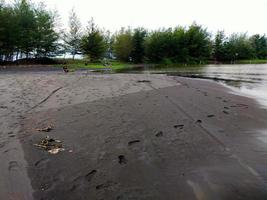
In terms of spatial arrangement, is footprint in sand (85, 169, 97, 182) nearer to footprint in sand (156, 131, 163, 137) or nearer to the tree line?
footprint in sand (156, 131, 163, 137)

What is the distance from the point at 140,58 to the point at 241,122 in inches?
2563

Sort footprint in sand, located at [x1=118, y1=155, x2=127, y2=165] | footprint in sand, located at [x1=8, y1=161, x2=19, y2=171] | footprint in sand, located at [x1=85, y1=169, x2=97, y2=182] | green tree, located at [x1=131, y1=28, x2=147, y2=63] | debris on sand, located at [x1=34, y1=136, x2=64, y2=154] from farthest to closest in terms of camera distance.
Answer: green tree, located at [x1=131, y1=28, x2=147, y2=63], debris on sand, located at [x1=34, y1=136, x2=64, y2=154], footprint in sand, located at [x1=118, y1=155, x2=127, y2=165], footprint in sand, located at [x1=8, y1=161, x2=19, y2=171], footprint in sand, located at [x1=85, y1=169, x2=97, y2=182]

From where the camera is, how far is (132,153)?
4637 mm

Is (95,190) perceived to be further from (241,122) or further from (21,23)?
(21,23)

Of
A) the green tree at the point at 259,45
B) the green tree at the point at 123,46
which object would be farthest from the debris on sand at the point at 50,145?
the green tree at the point at 259,45

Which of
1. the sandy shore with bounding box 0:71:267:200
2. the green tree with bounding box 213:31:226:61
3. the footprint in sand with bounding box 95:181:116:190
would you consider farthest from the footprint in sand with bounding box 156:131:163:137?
the green tree with bounding box 213:31:226:61

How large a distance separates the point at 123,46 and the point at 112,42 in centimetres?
887

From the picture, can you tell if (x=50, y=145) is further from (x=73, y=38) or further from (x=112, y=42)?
(x=112, y=42)

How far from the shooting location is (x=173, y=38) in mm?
70625

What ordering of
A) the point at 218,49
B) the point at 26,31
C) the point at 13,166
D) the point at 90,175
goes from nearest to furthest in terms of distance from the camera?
the point at 90,175
the point at 13,166
the point at 26,31
the point at 218,49

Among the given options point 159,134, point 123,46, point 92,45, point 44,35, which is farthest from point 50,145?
point 123,46

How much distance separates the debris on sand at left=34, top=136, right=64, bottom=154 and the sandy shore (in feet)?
0.39

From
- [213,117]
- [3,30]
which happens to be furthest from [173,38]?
[213,117]

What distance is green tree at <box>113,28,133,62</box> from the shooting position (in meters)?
64.9
